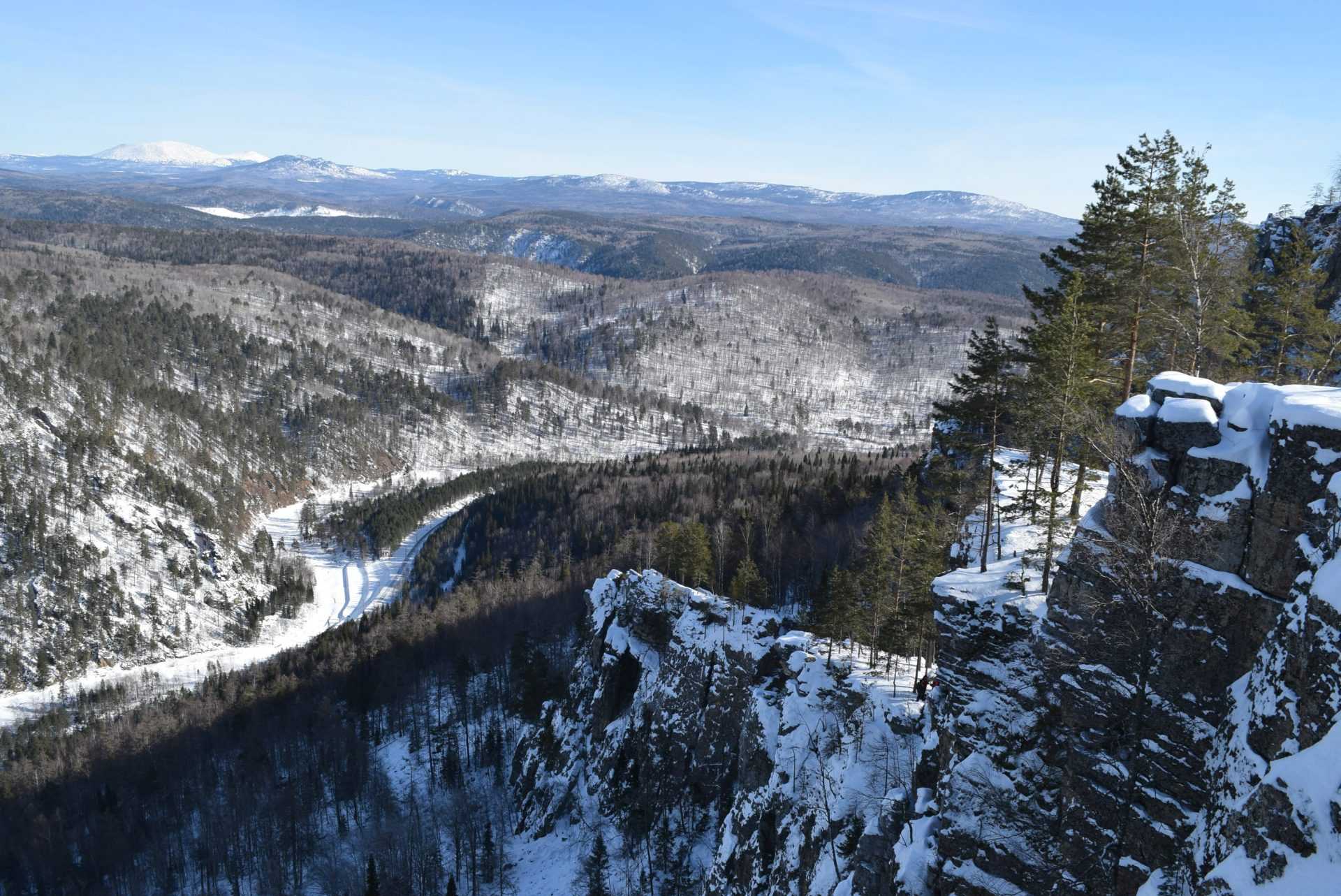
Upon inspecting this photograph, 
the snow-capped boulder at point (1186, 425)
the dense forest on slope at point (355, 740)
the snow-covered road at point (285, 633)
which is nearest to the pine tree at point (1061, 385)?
the snow-capped boulder at point (1186, 425)

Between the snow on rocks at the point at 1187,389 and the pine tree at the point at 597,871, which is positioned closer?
the snow on rocks at the point at 1187,389

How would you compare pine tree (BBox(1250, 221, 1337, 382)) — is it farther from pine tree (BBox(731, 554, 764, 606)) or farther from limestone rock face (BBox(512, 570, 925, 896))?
pine tree (BBox(731, 554, 764, 606))

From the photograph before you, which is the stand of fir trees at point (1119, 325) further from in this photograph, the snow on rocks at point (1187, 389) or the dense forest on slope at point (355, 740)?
the dense forest on slope at point (355, 740)

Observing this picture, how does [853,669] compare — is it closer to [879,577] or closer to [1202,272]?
[879,577]

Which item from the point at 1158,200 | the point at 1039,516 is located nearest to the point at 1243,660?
the point at 1039,516

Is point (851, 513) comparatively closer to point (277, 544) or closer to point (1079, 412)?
point (1079, 412)

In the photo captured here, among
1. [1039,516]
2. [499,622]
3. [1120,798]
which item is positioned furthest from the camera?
[499,622]
